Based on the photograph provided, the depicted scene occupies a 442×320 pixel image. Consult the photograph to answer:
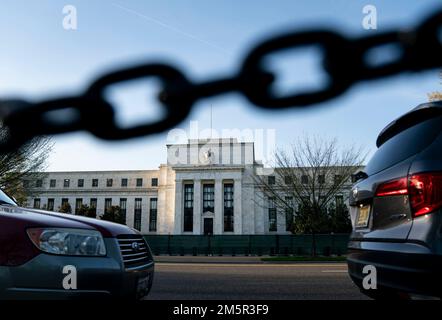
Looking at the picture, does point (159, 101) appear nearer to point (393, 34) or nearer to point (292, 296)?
point (393, 34)

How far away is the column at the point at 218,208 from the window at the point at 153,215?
12.0 meters

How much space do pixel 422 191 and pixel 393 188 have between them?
269mm

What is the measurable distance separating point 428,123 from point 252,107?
80.9 inches

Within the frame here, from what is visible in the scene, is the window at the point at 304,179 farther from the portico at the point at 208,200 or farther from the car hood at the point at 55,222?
the portico at the point at 208,200

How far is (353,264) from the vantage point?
3.34 m

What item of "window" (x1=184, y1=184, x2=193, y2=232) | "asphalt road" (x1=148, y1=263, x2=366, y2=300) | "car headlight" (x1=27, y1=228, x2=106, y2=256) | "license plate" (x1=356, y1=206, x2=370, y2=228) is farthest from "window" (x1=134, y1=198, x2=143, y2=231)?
"license plate" (x1=356, y1=206, x2=370, y2=228)

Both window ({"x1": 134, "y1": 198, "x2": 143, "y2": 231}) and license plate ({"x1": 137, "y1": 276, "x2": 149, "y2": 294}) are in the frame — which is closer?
license plate ({"x1": 137, "y1": 276, "x2": 149, "y2": 294})

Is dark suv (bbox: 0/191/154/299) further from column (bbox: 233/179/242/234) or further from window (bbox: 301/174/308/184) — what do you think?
column (bbox: 233/179/242/234)

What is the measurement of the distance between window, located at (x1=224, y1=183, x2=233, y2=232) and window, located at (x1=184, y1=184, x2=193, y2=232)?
5.88 metres

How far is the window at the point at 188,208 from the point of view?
66.3 m

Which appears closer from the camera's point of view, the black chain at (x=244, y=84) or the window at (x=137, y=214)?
the black chain at (x=244, y=84)

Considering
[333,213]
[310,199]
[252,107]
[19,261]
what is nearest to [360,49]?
[252,107]

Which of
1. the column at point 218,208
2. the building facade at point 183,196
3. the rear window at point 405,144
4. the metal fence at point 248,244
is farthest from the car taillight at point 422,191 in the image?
the column at point 218,208

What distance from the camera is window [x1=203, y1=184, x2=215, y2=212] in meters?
66.7
